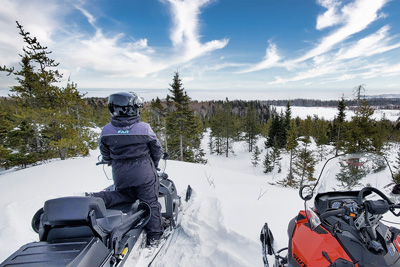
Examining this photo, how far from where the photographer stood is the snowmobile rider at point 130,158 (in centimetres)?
265

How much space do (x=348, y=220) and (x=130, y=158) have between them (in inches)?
104

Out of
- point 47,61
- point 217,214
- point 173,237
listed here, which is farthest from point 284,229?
point 47,61

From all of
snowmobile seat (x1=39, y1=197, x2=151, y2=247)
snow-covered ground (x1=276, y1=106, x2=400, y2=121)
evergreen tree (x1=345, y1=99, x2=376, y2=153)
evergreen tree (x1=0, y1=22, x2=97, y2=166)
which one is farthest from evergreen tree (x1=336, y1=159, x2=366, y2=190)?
evergreen tree (x1=345, y1=99, x2=376, y2=153)

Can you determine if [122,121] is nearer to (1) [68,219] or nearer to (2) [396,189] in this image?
(1) [68,219]

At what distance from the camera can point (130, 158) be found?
2.73 meters

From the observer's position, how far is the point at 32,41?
31.7 feet

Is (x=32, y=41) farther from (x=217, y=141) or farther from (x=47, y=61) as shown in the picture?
(x=217, y=141)

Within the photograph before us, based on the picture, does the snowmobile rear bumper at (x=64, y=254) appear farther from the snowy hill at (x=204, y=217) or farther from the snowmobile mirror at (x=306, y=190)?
the snowmobile mirror at (x=306, y=190)

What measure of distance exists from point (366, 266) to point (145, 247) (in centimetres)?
260

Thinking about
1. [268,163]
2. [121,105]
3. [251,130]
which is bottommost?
[268,163]

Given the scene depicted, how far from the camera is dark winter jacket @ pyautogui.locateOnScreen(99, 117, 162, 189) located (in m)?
2.64

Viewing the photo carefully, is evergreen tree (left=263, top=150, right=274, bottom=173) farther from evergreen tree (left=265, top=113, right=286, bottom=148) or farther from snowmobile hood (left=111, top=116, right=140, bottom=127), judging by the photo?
snowmobile hood (left=111, top=116, right=140, bottom=127)

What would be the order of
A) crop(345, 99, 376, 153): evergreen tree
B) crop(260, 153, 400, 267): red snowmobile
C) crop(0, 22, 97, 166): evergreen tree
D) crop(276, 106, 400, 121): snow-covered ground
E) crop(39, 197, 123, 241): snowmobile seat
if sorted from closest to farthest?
1. crop(260, 153, 400, 267): red snowmobile
2. crop(39, 197, 123, 241): snowmobile seat
3. crop(0, 22, 97, 166): evergreen tree
4. crop(345, 99, 376, 153): evergreen tree
5. crop(276, 106, 400, 121): snow-covered ground

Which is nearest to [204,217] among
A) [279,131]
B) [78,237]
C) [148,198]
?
[148,198]
